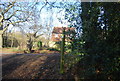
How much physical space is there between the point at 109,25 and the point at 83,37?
2.06ft

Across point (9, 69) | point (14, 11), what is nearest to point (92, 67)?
point (9, 69)

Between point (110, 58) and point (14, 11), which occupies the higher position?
point (14, 11)

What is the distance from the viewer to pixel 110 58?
6.17 feet

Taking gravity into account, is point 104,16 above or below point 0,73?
above

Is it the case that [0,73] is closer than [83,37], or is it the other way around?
[83,37]

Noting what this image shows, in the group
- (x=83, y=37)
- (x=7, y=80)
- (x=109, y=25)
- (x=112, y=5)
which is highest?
(x=112, y=5)

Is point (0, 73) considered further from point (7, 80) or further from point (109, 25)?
point (109, 25)

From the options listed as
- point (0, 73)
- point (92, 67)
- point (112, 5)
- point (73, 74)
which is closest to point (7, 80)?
point (0, 73)

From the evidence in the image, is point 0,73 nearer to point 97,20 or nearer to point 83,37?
point 83,37

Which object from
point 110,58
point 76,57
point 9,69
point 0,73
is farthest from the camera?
point 9,69

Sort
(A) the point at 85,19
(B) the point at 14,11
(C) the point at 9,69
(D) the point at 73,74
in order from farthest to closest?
(B) the point at 14,11
(C) the point at 9,69
(D) the point at 73,74
(A) the point at 85,19

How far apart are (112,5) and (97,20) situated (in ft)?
1.79

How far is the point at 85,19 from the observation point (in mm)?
2020

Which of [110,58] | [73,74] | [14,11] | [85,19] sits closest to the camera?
[110,58]
